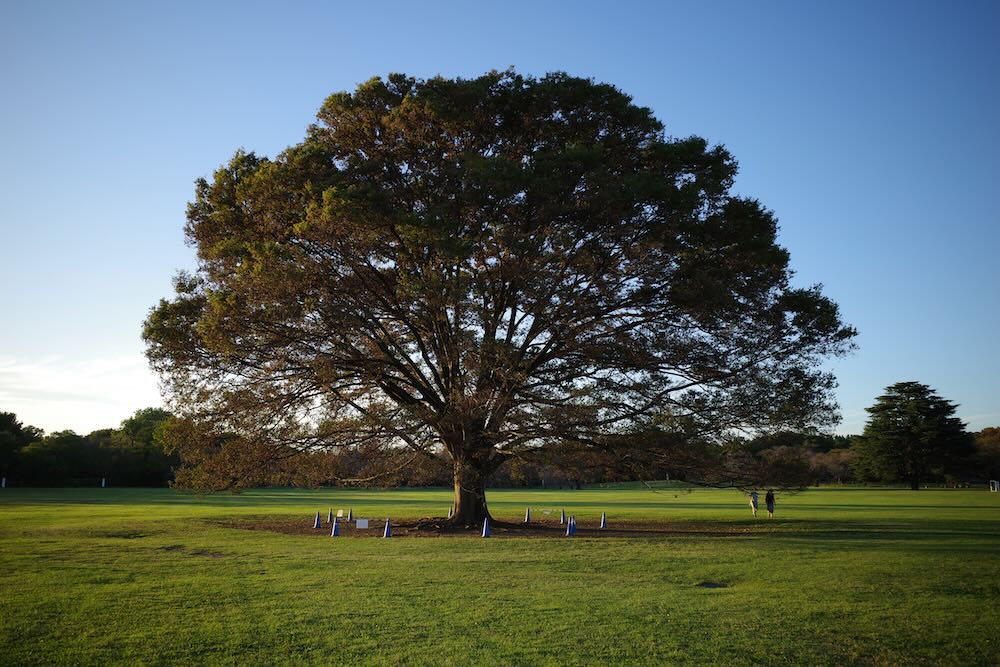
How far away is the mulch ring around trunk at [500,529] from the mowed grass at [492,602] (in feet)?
11.5

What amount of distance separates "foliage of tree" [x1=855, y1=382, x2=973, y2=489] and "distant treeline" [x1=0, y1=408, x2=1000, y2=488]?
1.78 ft

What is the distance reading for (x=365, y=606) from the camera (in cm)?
1045

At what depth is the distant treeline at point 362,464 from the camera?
2345 cm

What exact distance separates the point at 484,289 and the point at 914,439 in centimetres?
8080

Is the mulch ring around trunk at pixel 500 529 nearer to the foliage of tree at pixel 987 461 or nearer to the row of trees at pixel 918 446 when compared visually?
the row of trees at pixel 918 446

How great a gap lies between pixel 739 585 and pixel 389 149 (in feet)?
56.2

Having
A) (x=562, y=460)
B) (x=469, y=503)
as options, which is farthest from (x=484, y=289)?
(x=469, y=503)

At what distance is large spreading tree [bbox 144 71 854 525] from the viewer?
67.8 feet

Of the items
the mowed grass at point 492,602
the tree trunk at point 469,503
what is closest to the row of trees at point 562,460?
the tree trunk at point 469,503

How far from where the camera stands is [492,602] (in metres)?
10.9

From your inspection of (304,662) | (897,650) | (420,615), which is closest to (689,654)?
(897,650)

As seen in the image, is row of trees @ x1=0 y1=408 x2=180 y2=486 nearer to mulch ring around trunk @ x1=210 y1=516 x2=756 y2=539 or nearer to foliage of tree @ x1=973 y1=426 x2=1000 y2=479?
mulch ring around trunk @ x1=210 y1=516 x2=756 y2=539

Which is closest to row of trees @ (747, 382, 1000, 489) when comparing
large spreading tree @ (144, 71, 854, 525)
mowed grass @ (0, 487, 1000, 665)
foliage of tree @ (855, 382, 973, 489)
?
foliage of tree @ (855, 382, 973, 489)

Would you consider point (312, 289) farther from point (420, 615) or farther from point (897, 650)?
point (897, 650)
